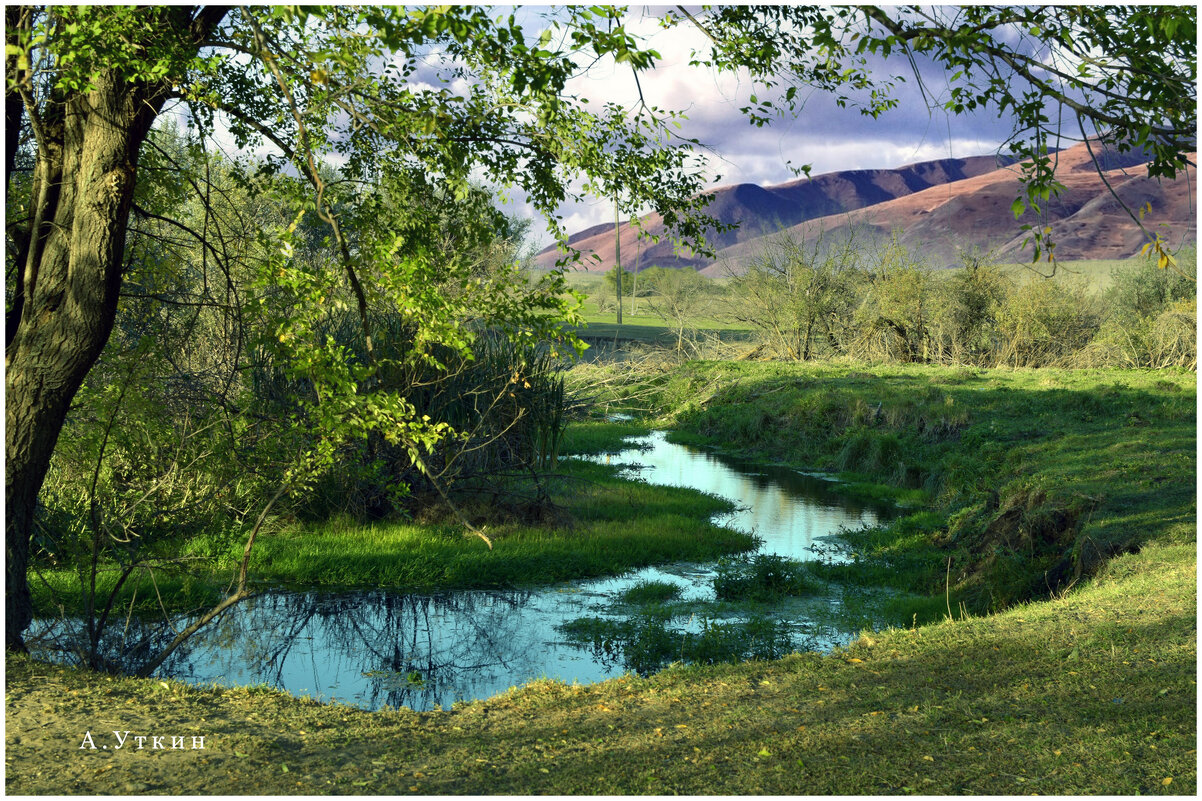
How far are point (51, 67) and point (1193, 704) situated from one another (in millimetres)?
7438

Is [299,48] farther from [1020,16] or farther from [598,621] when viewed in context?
[598,621]

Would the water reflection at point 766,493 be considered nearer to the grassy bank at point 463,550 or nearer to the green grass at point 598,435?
the green grass at point 598,435

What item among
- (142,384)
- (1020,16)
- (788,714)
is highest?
(1020,16)

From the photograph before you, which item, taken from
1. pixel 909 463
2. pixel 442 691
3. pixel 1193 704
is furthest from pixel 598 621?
pixel 909 463

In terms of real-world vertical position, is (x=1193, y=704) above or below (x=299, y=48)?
below

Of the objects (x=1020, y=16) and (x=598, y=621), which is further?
(x=598, y=621)

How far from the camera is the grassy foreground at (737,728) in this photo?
4.16m

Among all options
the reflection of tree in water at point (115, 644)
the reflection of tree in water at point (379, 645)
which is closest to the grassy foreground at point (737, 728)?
the reflection of tree in water at point (115, 644)

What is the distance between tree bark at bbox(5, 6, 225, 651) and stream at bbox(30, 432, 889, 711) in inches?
60.2

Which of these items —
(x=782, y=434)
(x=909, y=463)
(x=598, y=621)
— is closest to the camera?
(x=598, y=621)

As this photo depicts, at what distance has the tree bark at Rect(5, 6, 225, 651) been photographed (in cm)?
585

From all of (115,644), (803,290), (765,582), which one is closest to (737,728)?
(765,582)

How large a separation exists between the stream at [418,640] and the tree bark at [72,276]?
5.02ft

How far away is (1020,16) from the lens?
479cm
